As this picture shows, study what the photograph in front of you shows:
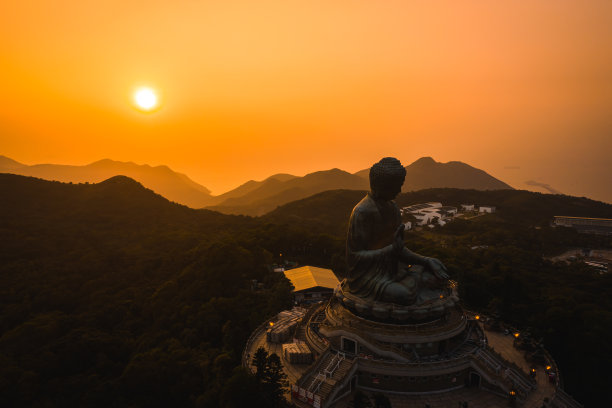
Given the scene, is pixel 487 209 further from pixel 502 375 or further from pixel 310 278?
pixel 502 375

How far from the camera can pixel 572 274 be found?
3319 centimetres

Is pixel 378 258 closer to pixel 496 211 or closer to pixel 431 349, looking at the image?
pixel 431 349

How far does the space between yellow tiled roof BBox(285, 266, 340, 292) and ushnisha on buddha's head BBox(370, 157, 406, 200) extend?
39.9ft

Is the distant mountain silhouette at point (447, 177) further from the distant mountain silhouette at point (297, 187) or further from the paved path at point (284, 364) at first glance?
the paved path at point (284, 364)

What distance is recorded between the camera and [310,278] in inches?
1058

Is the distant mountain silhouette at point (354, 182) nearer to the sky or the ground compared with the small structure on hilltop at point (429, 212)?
nearer to the sky

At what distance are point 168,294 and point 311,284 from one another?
10.4 m

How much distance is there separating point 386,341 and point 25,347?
63.9ft

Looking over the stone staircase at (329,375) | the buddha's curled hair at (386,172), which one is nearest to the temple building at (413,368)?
the stone staircase at (329,375)

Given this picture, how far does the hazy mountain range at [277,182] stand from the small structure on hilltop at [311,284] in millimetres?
76583

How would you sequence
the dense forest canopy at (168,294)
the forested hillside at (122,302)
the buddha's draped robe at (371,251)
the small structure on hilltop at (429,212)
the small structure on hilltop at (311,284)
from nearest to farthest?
the buddha's draped robe at (371,251), the forested hillside at (122,302), the dense forest canopy at (168,294), the small structure on hilltop at (311,284), the small structure on hilltop at (429,212)

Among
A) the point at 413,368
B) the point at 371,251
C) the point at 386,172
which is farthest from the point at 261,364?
the point at 386,172

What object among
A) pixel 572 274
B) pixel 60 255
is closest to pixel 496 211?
pixel 572 274

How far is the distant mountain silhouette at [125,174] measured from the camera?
323ft
